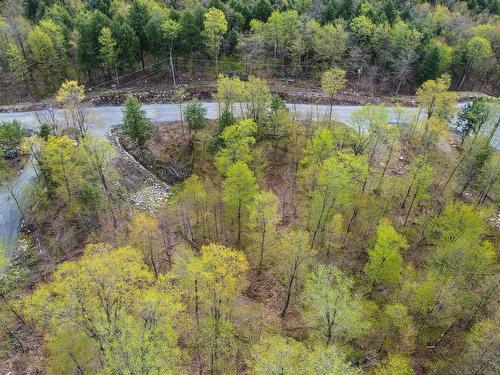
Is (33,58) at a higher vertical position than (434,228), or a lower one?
higher

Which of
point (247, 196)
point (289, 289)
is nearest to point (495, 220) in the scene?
point (289, 289)

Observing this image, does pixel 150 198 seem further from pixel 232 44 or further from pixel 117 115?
pixel 232 44

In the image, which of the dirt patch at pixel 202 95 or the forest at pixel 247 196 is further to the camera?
the dirt patch at pixel 202 95

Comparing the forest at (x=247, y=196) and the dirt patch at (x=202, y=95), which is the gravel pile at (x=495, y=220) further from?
the dirt patch at (x=202, y=95)

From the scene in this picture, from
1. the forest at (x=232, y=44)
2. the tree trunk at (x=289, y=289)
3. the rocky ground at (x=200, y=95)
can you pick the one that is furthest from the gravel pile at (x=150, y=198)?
the forest at (x=232, y=44)

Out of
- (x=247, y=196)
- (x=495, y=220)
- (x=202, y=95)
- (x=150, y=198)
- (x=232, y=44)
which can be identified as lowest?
(x=495, y=220)

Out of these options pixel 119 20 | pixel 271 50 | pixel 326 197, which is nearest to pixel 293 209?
pixel 326 197

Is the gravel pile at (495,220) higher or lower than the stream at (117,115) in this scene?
lower

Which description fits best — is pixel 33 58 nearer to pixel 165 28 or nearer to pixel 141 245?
pixel 165 28
